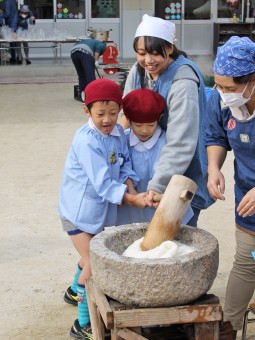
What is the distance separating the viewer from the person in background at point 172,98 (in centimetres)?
338

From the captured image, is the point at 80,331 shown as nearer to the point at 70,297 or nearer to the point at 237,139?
the point at 70,297

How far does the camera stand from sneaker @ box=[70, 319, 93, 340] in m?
3.81

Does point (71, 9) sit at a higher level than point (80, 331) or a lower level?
higher

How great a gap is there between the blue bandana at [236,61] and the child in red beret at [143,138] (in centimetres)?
42

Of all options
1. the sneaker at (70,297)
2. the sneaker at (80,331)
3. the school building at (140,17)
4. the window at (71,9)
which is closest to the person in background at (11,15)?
the school building at (140,17)

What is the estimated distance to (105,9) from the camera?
19.5 m

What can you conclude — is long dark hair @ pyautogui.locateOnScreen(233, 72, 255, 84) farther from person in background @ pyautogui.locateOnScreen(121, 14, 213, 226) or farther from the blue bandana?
person in background @ pyautogui.locateOnScreen(121, 14, 213, 226)

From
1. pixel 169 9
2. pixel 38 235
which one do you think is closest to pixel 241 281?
pixel 38 235

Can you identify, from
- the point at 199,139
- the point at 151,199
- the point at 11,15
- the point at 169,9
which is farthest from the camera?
the point at 169,9

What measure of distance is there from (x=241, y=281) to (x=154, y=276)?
858 millimetres

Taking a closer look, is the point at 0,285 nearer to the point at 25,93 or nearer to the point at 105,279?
the point at 105,279

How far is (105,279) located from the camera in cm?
295

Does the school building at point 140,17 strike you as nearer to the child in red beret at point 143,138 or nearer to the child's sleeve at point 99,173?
the child in red beret at point 143,138

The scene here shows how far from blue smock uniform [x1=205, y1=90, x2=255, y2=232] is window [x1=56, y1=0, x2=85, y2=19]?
53.0ft
